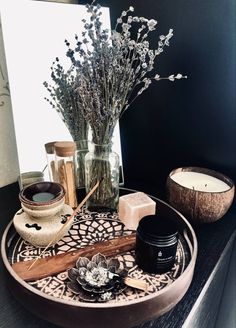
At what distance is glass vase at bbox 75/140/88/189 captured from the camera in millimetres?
870

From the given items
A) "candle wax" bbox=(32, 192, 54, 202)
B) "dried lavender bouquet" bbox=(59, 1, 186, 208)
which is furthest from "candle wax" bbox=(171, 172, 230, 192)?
"candle wax" bbox=(32, 192, 54, 202)

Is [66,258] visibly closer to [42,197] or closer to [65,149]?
[42,197]

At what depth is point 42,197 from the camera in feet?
2.19

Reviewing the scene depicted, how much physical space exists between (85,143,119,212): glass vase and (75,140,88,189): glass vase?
0.21 ft

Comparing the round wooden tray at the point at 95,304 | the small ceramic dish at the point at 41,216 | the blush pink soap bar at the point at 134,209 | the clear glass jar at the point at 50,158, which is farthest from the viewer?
the clear glass jar at the point at 50,158

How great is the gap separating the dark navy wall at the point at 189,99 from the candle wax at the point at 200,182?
0.05m

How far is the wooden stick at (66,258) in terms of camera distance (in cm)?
60

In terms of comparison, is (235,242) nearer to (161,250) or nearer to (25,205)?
(161,250)

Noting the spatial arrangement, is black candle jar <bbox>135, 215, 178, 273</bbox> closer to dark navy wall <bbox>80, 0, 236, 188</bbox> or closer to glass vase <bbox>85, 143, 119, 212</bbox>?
glass vase <bbox>85, 143, 119, 212</bbox>

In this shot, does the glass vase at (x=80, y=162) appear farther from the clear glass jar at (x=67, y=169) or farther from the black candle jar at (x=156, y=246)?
the black candle jar at (x=156, y=246)

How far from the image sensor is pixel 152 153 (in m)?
0.99

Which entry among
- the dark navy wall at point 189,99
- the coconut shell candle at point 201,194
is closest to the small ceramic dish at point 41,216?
the coconut shell candle at point 201,194

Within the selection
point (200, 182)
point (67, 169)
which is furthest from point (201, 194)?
point (67, 169)

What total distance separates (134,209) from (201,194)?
0.52 ft
